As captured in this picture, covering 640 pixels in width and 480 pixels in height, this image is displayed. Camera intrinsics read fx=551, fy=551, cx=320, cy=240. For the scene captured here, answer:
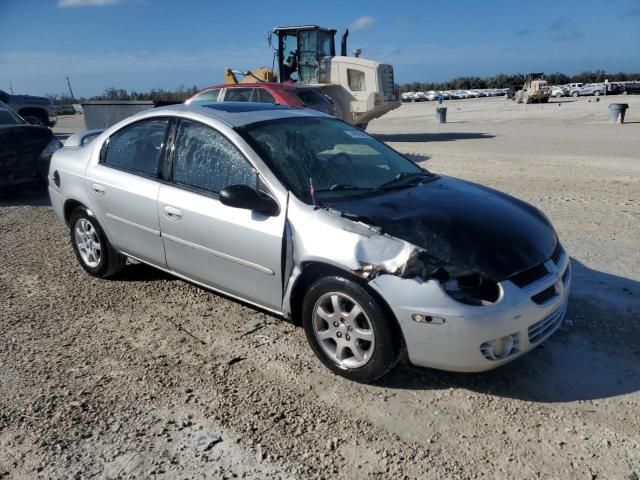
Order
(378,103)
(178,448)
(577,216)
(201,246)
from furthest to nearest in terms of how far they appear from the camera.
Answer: (378,103)
(577,216)
(201,246)
(178,448)

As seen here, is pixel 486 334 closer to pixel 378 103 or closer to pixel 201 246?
pixel 201 246

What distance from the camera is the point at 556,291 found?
127 inches

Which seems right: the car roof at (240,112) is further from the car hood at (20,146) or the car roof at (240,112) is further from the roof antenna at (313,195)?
the car hood at (20,146)

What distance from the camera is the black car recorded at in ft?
28.1

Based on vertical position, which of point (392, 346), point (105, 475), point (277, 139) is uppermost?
point (277, 139)

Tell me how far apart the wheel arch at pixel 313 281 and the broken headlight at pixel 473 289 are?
0.35m

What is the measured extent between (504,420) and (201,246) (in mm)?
2230

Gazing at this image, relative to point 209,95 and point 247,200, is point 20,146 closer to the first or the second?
point 209,95

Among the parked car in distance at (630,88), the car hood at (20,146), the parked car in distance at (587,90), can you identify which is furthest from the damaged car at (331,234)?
the parked car in distance at (630,88)

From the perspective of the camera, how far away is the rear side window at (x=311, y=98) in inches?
522

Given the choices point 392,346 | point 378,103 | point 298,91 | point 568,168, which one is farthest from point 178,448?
point 378,103

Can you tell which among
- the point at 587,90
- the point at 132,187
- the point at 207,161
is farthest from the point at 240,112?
the point at 587,90

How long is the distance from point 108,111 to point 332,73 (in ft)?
24.4

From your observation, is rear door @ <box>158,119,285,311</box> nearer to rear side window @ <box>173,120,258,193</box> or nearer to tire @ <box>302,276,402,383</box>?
rear side window @ <box>173,120,258,193</box>
